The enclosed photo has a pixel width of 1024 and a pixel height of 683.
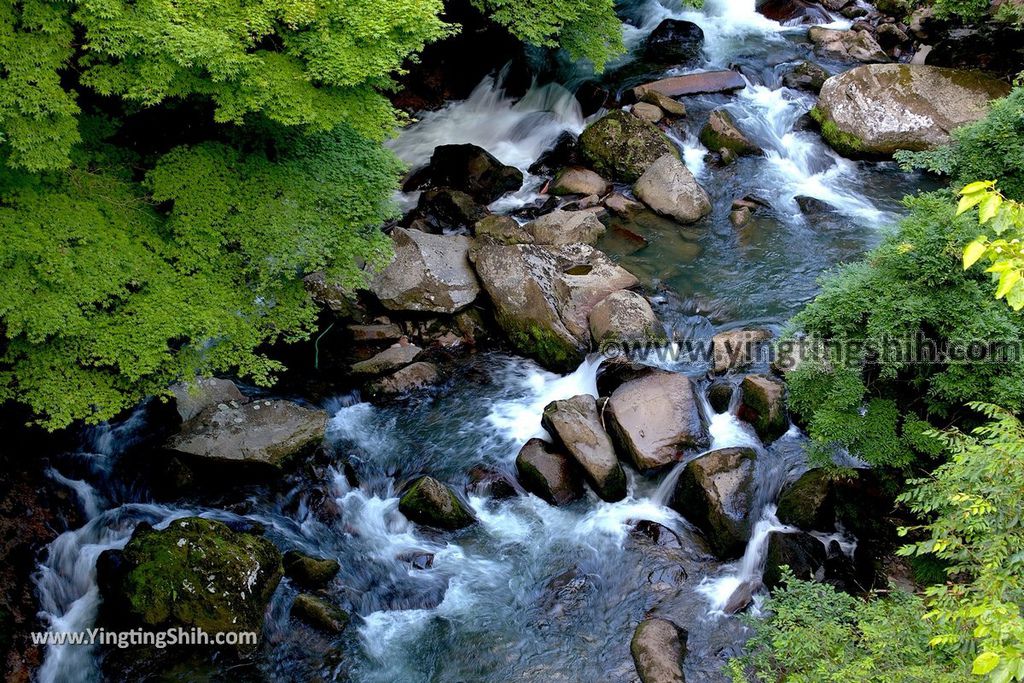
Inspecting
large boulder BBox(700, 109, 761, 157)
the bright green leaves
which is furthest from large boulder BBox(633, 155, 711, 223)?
the bright green leaves

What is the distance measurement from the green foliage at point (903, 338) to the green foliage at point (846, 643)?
1.59 meters

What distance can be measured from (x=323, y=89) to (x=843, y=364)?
5908 mm

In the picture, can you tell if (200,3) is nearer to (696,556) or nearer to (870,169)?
(696,556)

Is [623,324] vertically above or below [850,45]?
below

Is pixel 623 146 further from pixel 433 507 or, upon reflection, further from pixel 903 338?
pixel 433 507

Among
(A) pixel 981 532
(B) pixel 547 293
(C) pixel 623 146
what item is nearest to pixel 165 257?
(B) pixel 547 293

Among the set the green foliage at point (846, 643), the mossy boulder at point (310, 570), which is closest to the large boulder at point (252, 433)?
the mossy boulder at point (310, 570)

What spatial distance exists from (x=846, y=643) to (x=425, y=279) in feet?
24.4

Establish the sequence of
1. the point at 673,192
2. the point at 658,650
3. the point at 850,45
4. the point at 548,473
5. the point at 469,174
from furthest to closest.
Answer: the point at 850,45, the point at 469,174, the point at 673,192, the point at 548,473, the point at 658,650

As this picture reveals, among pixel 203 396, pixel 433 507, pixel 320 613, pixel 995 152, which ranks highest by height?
pixel 995 152

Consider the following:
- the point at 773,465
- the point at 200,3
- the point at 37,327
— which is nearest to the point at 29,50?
the point at 200,3

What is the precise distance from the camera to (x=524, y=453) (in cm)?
898

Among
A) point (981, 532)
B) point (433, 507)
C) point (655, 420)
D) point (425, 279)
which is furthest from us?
point (425, 279)

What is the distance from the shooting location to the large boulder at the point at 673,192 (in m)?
12.6
